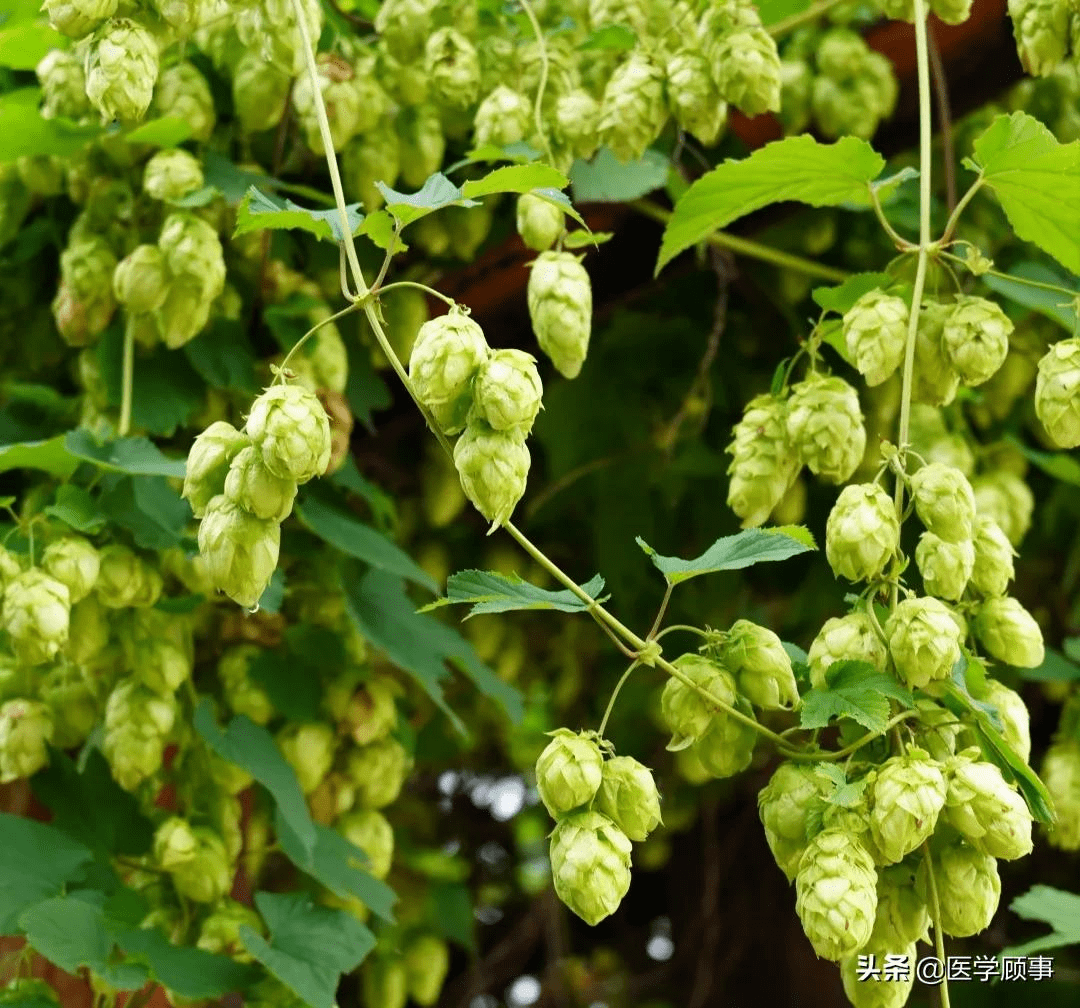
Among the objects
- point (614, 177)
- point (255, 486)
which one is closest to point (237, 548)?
point (255, 486)

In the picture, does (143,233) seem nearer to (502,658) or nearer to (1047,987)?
(502,658)

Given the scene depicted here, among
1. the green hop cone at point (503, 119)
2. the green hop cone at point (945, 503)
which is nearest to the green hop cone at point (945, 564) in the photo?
the green hop cone at point (945, 503)

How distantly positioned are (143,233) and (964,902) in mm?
875

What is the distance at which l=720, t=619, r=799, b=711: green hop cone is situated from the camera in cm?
86

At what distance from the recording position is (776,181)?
104 centimetres

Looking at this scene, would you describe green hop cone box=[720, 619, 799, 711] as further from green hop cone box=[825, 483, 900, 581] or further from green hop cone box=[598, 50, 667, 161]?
green hop cone box=[598, 50, 667, 161]

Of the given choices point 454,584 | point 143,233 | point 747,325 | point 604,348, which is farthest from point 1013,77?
point 454,584

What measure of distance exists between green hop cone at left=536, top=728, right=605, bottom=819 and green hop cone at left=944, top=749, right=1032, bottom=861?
0.59 ft

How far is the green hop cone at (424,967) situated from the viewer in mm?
1958

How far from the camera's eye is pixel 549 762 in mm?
812

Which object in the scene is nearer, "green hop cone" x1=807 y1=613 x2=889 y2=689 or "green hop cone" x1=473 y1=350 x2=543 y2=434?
"green hop cone" x1=473 y1=350 x2=543 y2=434

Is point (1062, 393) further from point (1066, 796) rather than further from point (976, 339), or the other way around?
point (1066, 796)

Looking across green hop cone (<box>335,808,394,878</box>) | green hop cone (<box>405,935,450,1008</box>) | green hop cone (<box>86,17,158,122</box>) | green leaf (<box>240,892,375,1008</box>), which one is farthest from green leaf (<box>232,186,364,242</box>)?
green hop cone (<box>405,935,450,1008</box>)

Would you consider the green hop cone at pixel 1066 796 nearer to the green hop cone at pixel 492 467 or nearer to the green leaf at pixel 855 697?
the green leaf at pixel 855 697
